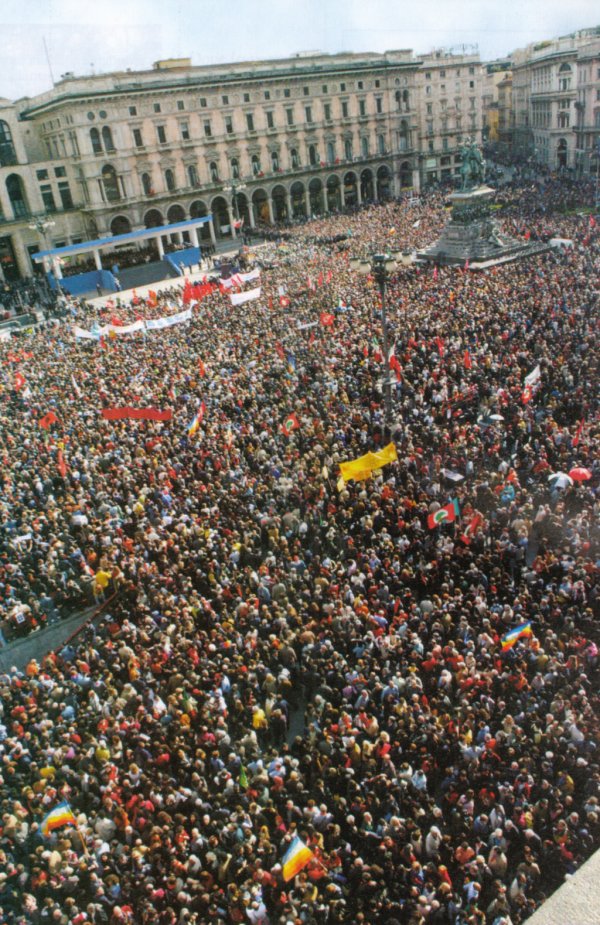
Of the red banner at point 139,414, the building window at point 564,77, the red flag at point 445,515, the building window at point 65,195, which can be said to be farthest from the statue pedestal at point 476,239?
the building window at point 564,77

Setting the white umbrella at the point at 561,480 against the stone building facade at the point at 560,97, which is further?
the stone building facade at the point at 560,97

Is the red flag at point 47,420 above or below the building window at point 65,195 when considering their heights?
below

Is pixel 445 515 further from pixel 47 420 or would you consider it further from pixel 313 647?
pixel 47 420

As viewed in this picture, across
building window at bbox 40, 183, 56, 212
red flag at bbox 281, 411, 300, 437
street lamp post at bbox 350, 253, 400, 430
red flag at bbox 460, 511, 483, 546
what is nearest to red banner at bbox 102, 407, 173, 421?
red flag at bbox 281, 411, 300, 437

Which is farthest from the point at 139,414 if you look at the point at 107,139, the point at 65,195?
the point at 65,195

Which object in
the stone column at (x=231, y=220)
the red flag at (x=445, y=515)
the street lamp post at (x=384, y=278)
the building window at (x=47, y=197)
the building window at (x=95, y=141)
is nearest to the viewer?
the red flag at (x=445, y=515)

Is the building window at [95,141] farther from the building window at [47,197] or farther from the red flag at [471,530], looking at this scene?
the red flag at [471,530]
